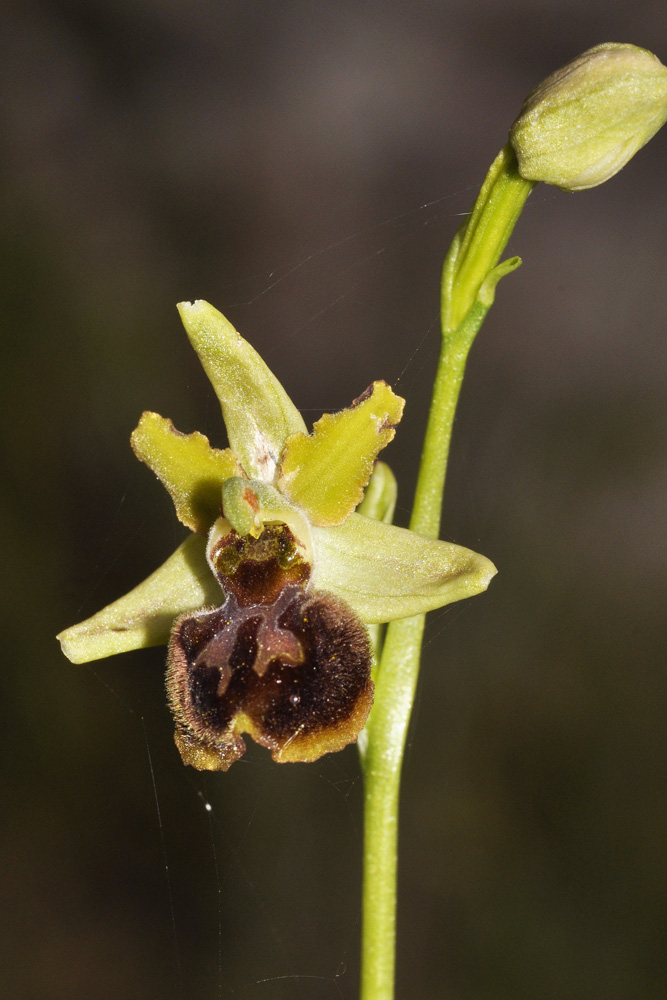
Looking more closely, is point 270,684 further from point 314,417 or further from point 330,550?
point 314,417

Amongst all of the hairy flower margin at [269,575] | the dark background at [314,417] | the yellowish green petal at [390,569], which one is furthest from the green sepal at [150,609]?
the dark background at [314,417]

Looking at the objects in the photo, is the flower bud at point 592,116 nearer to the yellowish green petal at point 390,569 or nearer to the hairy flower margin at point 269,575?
the hairy flower margin at point 269,575

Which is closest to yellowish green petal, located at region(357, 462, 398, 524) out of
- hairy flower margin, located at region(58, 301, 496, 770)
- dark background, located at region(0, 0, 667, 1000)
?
hairy flower margin, located at region(58, 301, 496, 770)

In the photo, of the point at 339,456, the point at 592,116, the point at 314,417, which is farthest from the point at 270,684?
the point at 314,417

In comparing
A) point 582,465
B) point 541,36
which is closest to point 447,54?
point 541,36

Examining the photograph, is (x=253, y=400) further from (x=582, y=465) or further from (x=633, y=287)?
(x=633, y=287)
